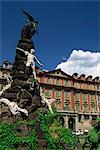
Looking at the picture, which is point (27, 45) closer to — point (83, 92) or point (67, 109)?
point (67, 109)

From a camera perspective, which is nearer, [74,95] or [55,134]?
[55,134]

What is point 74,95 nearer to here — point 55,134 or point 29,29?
point 29,29

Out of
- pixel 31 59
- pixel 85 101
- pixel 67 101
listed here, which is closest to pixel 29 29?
pixel 31 59

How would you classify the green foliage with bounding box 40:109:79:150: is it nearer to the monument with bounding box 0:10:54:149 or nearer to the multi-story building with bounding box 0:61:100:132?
the monument with bounding box 0:10:54:149

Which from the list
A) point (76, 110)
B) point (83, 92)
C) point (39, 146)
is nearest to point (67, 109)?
point (76, 110)

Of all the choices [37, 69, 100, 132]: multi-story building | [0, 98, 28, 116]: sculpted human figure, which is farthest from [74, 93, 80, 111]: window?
[0, 98, 28, 116]: sculpted human figure

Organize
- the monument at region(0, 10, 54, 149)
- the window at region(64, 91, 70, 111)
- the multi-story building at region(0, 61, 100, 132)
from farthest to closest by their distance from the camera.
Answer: the window at region(64, 91, 70, 111) → the multi-story building at region(0, 61, 100, 132) → the monument at region(0, 10, 54, 149)

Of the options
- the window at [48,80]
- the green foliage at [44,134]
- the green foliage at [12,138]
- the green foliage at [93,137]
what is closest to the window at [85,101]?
the window at [48,80]

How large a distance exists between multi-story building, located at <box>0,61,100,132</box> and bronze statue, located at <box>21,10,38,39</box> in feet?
118

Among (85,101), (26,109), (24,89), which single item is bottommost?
(85,101)

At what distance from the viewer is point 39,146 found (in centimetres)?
1316

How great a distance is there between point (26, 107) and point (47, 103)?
1547 millimetres

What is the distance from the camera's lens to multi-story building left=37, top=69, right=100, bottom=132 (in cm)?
5575

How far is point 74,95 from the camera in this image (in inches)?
2330
